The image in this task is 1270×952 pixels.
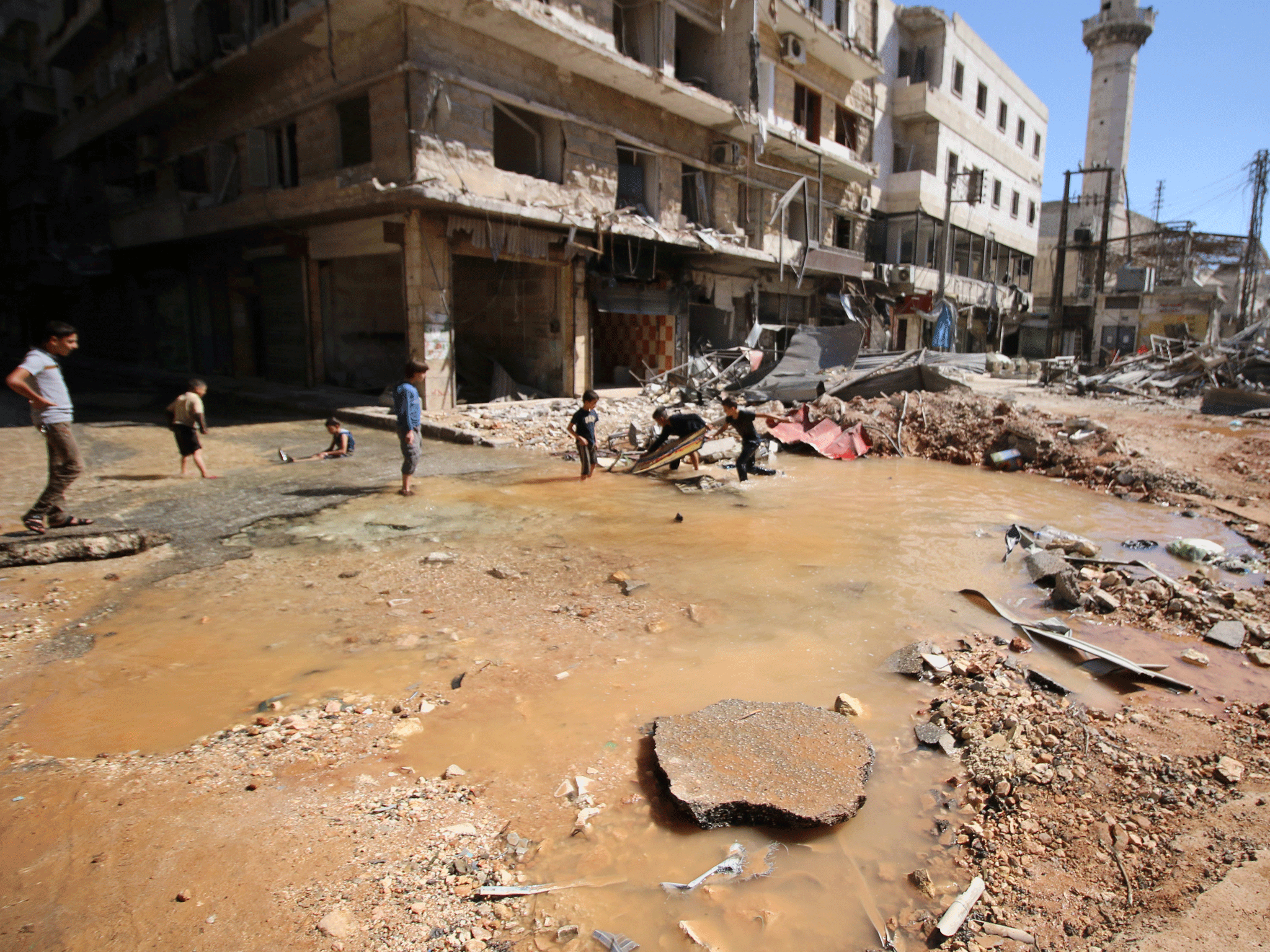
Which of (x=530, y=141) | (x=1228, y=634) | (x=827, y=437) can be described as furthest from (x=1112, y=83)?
(x=1228, y=634)

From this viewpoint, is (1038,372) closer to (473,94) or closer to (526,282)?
(526,282)

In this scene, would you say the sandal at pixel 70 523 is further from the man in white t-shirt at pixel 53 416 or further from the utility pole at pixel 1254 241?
the utility pole at pixel 1254 241

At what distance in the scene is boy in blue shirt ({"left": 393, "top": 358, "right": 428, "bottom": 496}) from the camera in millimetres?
7418

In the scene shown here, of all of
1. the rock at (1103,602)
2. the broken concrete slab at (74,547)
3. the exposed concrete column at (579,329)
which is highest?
the exposed concrete column at (579,329)

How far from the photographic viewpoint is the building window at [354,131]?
13867 mm

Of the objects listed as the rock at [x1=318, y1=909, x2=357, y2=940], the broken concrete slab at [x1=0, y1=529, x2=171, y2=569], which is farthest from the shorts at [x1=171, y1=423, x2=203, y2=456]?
the rock at [x1=318, y1=909, x2=357, y2=940]

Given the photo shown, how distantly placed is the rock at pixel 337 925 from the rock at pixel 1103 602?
A: 5.14 meters

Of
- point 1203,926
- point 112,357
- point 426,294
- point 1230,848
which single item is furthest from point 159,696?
point 112,357

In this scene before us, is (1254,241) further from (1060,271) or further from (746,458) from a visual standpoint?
(746,458)

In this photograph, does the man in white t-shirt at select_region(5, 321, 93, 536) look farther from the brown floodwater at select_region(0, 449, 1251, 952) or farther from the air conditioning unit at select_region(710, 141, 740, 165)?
the air conditioning unit at select_region(710, 141, 740, 165)

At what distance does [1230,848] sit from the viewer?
2.55 meters

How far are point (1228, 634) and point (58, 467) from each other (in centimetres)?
863

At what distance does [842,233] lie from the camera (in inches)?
966

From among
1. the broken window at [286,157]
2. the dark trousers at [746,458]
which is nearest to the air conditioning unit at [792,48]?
the broken window at [286,157]
